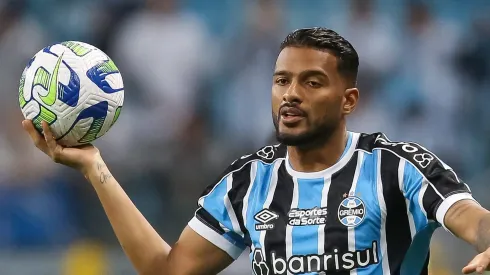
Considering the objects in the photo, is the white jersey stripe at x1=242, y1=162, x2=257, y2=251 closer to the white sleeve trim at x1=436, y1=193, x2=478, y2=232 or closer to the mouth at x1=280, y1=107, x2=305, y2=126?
the mouth at x1=280, y1=107, x2=305, y2=126

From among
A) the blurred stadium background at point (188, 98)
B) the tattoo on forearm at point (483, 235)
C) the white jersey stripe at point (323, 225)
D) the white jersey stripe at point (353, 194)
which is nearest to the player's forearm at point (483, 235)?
the tattoo on forearm at point (483, 235)

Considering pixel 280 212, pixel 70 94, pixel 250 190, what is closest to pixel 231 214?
pixel 250 190

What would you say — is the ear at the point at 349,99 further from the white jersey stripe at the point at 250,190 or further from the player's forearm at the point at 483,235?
the player's forearm at the point at 483,235

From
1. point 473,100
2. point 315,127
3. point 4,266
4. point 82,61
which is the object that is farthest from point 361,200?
point 473,100

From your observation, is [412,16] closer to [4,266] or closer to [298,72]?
[4,266]

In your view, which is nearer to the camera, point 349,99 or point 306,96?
A: point 306,96

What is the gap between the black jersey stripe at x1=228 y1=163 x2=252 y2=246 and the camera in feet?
Answer: 12.4

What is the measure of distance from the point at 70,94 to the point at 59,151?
0.23m

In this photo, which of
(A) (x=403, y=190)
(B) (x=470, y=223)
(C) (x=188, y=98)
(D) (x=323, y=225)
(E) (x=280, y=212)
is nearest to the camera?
(B) (x=470, y=223)

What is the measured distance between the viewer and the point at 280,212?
370 centimetres

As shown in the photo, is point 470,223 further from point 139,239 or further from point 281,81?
point 139,239

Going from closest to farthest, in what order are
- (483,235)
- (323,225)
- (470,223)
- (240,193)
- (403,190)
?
(483,235) → (470,223) → (403,190) → (323,225) → (240,193)

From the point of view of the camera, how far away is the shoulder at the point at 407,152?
3457 mm

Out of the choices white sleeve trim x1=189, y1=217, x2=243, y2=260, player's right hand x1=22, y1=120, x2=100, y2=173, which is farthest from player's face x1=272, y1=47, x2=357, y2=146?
player's right hand x1=22, y1=120, x2=100, y2=173
